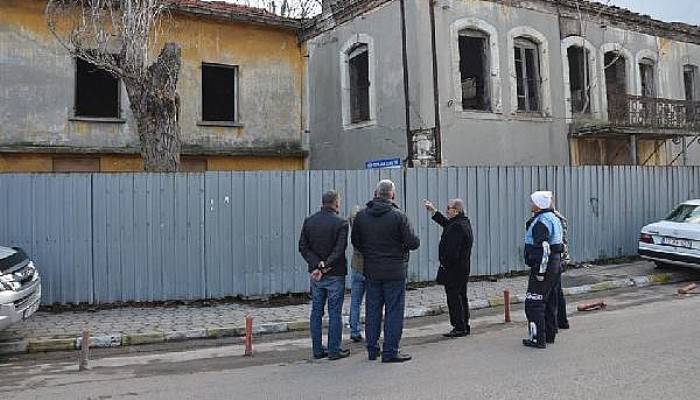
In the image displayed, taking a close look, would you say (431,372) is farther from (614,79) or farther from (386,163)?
(614,79)

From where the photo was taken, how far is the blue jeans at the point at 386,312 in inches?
250

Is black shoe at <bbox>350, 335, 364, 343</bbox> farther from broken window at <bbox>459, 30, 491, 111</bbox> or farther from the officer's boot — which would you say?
broken window at <bbox>459, 30, 491, 111</bbox>

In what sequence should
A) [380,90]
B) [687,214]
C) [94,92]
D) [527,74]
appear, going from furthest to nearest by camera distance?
[94,92] → [527,74] → [380,90] → [687,214]

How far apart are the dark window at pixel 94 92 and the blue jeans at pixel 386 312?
12768mm

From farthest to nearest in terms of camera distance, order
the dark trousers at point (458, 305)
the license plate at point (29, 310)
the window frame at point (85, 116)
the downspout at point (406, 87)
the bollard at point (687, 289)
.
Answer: the window frame at point (85, 116), the downspout at point (406, 87), the bollard at point (687, 289), the dark trousers at point (458, 305), the license plate at point (29, 310)

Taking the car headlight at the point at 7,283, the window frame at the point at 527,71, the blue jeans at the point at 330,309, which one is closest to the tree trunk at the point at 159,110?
the car headlight at the point at 7,283

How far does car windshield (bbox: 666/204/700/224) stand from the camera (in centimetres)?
1204

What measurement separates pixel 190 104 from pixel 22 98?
4.33 m

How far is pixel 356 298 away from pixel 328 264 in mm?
1136

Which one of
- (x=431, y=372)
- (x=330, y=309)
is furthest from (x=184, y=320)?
(x=431, y=372)

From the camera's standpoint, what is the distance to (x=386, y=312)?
21.0 feet

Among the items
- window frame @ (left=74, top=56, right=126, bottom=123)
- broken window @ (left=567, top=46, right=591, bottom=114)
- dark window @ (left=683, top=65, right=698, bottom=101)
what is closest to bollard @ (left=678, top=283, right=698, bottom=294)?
broken window @ (left=567, top=46, right=591, bottom=114)

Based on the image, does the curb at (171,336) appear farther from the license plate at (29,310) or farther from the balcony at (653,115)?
the balcony at (653,115)

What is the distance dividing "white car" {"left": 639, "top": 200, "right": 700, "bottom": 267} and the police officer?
6.13 m
